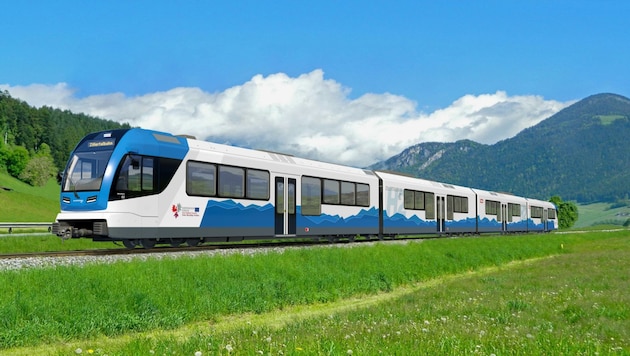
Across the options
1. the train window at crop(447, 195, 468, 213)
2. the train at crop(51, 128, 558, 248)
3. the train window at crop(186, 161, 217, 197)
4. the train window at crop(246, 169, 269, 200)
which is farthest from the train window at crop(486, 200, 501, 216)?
the train window at crop(186, 161, 217, 197)

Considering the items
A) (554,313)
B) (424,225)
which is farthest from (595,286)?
(424,225)

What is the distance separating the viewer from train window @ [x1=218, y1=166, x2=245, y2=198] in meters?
22.6

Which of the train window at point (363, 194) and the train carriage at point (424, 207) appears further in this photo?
the train carriage at point (424, 207)

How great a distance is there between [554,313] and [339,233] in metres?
17.9

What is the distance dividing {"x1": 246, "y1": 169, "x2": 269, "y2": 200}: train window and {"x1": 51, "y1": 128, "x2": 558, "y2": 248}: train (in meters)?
0.04

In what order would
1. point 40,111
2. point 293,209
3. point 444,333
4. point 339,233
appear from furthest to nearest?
point 40,111
point 339,233
point 293,209
point 444,333

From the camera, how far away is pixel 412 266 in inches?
966

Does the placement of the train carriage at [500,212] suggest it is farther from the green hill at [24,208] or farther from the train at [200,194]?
the green hill at [24,208]

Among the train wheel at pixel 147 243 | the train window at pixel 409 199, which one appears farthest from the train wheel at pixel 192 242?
the train window at pixel 409 199

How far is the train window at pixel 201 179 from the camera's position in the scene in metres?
21.3

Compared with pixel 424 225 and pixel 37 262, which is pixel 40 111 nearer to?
pixel 424 225

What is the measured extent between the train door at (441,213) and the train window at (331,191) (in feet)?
44.6

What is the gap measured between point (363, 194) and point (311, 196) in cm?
526

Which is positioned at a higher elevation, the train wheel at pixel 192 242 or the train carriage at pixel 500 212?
the train carriage at pixel 500 212
